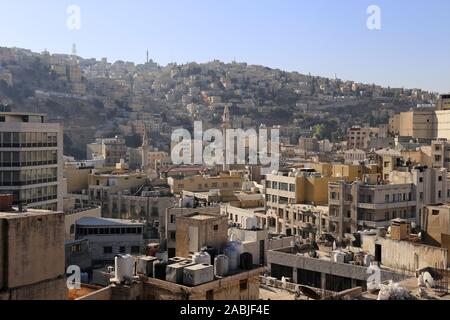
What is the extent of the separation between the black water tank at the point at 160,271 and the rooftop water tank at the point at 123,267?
523 mm

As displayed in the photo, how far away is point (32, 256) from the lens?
11.3 m

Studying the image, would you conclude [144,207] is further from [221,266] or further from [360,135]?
[360,135]

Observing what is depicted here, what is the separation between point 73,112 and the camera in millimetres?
121750

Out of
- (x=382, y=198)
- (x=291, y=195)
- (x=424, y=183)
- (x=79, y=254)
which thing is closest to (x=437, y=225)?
(x=382, y=198)

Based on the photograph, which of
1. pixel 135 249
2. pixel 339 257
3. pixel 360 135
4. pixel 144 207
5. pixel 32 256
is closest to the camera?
pixel 32 256

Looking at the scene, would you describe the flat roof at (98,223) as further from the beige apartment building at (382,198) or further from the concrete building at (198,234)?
the concrete building at (198,234)

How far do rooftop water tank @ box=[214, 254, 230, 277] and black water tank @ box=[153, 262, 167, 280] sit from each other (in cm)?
125

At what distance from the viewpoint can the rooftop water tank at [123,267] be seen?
525 inches

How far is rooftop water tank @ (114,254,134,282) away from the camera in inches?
525

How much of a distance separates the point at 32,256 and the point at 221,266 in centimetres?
459

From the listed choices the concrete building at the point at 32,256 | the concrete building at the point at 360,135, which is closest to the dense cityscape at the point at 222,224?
the concrete building at the point at 32,256

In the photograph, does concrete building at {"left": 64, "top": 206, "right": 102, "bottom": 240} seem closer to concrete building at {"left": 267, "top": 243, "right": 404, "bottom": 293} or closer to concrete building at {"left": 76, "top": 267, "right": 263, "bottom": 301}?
concrete building at {"left": 267, "top": 243, "right": 404, "bottom": 293}

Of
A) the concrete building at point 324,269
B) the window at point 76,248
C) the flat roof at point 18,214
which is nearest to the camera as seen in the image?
the flat roof at point 18,214
